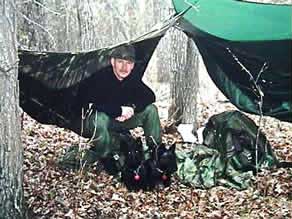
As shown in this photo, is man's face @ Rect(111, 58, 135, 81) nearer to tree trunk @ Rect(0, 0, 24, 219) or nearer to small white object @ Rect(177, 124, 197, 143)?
small white object @ Rect(177, 124, 197, 143)

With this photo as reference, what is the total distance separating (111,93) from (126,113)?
0.57 feet

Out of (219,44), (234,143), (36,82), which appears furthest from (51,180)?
(219,44)

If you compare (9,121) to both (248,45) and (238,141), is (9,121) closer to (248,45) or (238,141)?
(238,141)

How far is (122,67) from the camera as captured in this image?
3.77 meters

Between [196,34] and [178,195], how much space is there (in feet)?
4.06

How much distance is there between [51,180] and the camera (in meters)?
3.56

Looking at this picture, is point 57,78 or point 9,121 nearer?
point 9,121

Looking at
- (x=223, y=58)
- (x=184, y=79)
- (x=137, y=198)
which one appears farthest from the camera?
(x=184, y=79)

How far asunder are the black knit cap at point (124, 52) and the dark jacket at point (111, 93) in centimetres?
10

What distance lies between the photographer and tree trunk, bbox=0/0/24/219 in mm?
2682

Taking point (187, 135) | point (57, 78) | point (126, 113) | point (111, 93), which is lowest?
point (187, 135)

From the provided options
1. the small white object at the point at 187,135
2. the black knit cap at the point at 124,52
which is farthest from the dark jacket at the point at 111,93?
the small white object at the point at 187,135

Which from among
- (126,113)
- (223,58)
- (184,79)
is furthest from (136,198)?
(184,79)

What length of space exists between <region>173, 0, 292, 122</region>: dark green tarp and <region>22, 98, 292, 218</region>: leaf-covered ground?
0.55 metres
